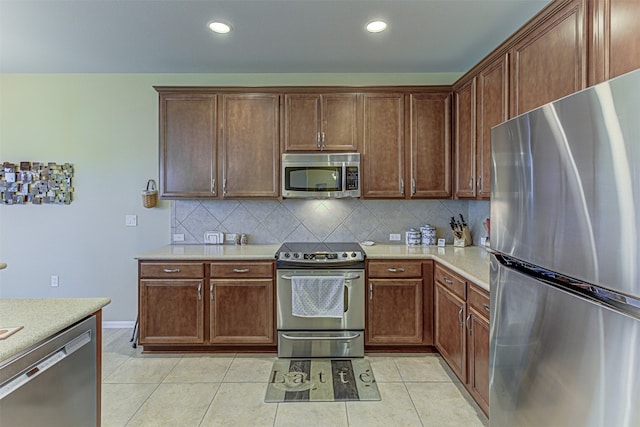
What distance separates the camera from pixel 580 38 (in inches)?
62.4

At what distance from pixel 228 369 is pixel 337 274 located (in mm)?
1190

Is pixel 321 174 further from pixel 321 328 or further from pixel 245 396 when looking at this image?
pixel 245 396

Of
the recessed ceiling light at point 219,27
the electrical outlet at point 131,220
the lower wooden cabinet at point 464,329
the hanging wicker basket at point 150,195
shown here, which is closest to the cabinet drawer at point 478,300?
the lower wooden cabinet at point 464,329

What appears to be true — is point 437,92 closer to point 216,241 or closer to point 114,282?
point 216,241

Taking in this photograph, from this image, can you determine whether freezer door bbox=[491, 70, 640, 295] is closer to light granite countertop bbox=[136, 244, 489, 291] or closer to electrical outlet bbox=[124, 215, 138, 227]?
light granite countertop bbox=[136, 244, 489, 291]

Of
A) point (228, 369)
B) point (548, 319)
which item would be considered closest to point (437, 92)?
point (548, 319)

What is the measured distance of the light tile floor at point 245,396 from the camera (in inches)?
82.7

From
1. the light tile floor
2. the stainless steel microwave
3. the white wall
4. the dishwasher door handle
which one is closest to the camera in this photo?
the dishwasher door handle

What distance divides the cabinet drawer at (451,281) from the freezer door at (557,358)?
0.89 m

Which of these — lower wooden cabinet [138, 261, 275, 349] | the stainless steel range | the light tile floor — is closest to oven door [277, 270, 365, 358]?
the stainless steel range

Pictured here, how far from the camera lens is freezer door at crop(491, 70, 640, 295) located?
0.80 metres

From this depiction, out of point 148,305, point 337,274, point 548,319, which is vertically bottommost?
point 148,305

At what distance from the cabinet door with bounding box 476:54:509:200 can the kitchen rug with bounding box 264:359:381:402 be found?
171 centimetres

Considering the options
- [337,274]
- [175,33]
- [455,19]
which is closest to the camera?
[455,19]
